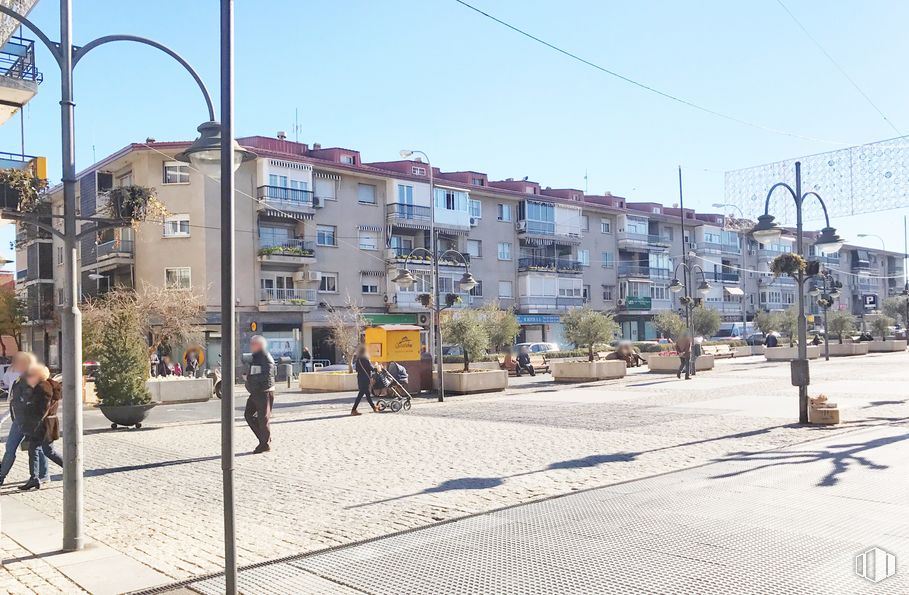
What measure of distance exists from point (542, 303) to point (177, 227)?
26118mm

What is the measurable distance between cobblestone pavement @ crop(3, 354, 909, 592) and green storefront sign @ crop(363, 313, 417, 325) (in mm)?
25746

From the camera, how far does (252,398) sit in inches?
477

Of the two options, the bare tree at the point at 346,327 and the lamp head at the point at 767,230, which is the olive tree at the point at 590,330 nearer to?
the bare tree at the point at 346,327

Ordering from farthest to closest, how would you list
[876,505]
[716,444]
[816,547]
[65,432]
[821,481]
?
[716,444] → [821,481] → [876,505] → [65,432] → [816,547]

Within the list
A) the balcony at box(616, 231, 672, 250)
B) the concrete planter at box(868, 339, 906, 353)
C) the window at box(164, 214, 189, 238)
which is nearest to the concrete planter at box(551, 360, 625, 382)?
the window at box(164, 214, 189, 238)

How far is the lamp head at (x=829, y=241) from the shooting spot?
15.9 metres

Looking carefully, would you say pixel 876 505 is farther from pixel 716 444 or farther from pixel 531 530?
pixel 716 444

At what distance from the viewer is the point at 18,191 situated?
7.40m

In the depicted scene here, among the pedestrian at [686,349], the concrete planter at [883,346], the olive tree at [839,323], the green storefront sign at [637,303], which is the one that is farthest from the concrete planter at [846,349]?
the pedestrian at [686,349]

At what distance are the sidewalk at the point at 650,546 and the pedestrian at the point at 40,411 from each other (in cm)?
484

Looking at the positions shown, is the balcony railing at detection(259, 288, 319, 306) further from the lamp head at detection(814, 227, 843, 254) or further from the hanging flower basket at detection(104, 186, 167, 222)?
the hanging flower basket at detection(104, 186, 167, 222)

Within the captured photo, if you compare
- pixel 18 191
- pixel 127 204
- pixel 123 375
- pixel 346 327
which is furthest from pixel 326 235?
pixel 18 191

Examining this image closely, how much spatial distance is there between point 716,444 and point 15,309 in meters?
54.8

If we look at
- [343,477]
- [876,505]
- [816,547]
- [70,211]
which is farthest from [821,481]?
[70,211]
